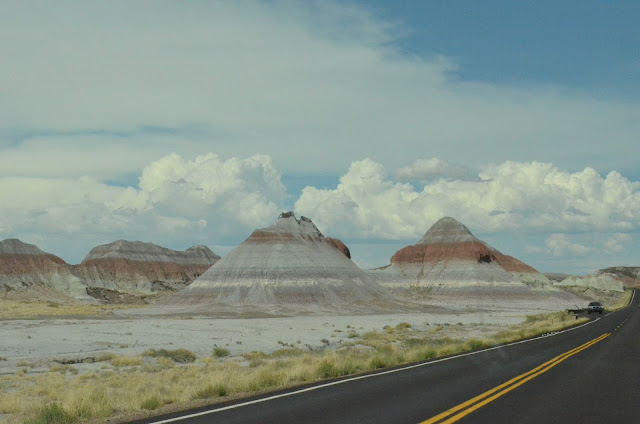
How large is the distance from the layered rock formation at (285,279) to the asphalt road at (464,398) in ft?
299

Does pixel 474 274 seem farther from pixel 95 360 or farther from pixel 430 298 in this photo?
pixel 95 360

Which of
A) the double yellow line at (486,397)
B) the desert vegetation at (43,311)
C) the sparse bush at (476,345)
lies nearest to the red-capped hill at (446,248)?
the desert vegetation at (43,311)

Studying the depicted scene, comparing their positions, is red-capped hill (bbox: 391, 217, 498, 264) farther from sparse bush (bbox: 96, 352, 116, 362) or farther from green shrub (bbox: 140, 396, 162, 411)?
green shrub (bbox: 140, 396, 162, 411)

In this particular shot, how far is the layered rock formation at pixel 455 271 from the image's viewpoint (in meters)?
154

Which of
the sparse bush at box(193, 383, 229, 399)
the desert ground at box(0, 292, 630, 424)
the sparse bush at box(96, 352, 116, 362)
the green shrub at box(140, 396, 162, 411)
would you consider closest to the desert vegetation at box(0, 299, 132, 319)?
the desert ground at box(0, 292, 630, 424)

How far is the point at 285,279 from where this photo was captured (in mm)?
119438

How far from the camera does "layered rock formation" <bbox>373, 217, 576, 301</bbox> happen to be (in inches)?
6058

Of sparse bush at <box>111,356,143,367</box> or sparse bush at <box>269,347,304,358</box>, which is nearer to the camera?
sparse bush at <box>111,356,143,367</box>

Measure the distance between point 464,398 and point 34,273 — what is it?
17035cm

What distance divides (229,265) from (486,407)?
378 feet

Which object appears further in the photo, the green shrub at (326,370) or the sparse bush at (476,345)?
the sparse bush at (476,345)

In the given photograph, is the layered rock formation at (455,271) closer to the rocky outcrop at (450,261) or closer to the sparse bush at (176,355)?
the rocky outcrop at (450,261)

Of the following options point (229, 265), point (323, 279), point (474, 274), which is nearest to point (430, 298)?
point (474, 274)

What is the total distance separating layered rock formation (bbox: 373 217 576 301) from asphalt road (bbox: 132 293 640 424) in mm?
133044
